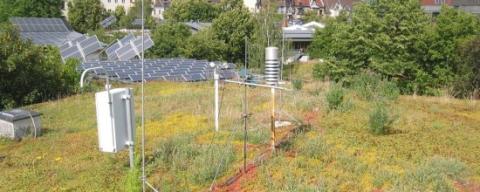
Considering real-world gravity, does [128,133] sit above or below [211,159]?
above

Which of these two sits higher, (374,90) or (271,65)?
(271,65)

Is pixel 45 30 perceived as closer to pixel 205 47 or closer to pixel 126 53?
pixel 205 47

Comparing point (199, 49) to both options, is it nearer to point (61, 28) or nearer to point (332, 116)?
point (61, 28)

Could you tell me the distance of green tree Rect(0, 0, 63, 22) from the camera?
186 feet

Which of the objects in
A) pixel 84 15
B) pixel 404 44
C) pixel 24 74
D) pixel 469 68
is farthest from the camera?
pixel 84 15

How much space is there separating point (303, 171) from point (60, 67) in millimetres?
16967

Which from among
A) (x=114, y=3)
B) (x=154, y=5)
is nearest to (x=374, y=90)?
(x=114, y=3)

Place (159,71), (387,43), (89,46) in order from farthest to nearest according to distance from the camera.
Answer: (89,46) → (387,43) → (159,71)

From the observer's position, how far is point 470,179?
732 cm

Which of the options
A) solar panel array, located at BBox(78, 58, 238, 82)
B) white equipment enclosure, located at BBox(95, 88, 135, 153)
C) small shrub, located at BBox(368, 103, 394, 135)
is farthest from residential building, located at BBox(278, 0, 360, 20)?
white equipment enclosure, located at BBox(95, 88, 135, 153)

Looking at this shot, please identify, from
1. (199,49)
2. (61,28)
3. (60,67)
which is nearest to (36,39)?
(61,28)

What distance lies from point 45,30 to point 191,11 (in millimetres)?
21289

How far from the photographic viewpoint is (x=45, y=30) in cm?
4362

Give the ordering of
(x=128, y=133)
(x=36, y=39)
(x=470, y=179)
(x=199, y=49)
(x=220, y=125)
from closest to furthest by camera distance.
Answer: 1. (x=128, y=133)
2. (x=470, y=179)
3. (x=220, y=125)
4. (x=199, y=49)
5. (x=36, y=39)
